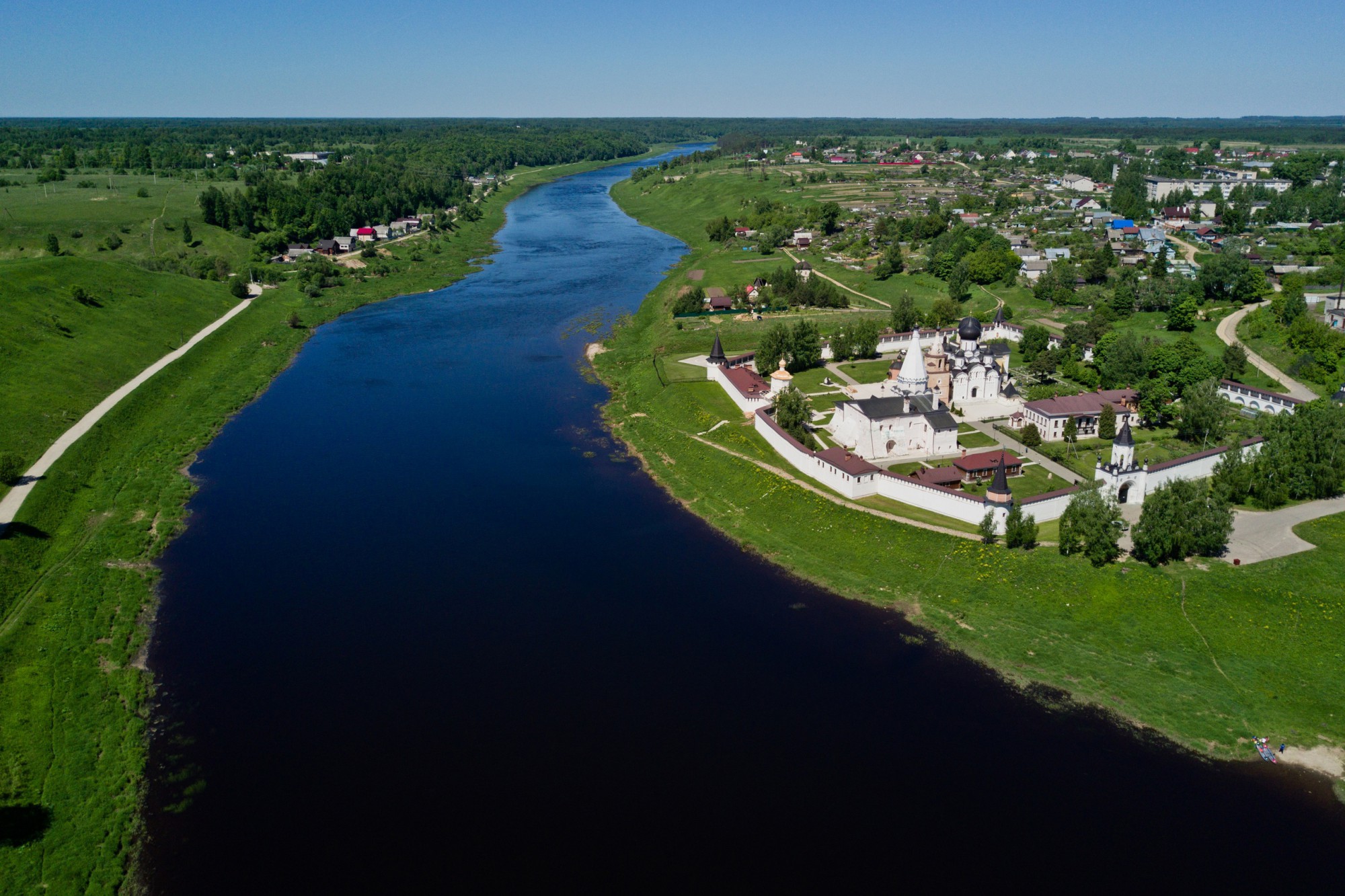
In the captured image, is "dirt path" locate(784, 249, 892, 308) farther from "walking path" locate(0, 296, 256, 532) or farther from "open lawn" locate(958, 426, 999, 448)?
"walking path" locate(0, 296, 256, 532)

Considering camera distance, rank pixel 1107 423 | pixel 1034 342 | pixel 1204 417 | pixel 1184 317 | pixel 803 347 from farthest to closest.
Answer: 1. pixel 1184 317
2. pixel 1034 342
3. pixel 803 347
4. pixel 1107 423
5. pixel 1204 417

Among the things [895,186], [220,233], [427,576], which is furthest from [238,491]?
[895,186]

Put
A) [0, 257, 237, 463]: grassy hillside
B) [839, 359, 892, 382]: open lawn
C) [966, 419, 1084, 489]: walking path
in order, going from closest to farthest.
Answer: [966, 419, 1084, 489]: walking path, [0, 257, 237, 463]: grassy hillside, [839, 359, 892, 382]: open lawn

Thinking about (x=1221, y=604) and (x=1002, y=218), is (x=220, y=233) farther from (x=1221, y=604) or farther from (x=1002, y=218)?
(x=1221, y=604)

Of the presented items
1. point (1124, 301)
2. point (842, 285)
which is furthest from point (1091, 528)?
point (842, 285)

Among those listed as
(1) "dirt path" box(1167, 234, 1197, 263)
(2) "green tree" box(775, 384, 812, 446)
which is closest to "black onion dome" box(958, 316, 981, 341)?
(2) "green tree" box(775, 384, 812, 446)

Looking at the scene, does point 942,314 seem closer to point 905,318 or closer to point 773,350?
point 905,318

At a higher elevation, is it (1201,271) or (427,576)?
(1201,271)
